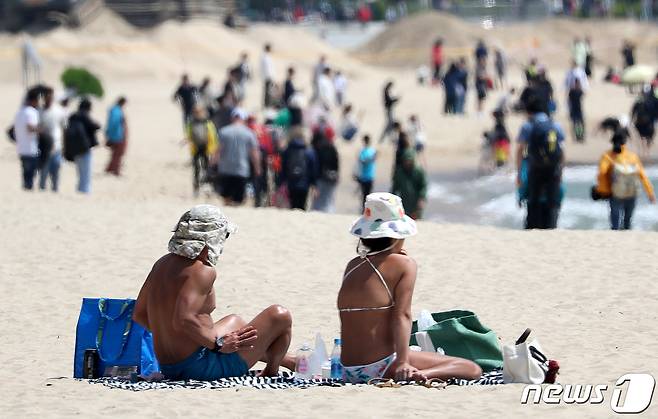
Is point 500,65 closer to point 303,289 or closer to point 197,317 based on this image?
point 303,289

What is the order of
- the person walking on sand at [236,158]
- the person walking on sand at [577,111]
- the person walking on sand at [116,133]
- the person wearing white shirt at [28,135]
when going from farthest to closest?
the person walking on sand at [577,111] < the person walking on sand at [116,133] < the person wearing white shirt at [28,135] < the person walking on sand at [236,158]

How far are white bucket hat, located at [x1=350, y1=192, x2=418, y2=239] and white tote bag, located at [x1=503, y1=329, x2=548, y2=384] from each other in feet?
2.61

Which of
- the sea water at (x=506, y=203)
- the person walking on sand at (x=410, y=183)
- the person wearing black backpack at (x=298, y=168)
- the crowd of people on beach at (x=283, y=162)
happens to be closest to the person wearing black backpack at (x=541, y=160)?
the person walking on sand at (x=410, y=183)

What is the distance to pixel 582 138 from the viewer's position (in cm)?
2980

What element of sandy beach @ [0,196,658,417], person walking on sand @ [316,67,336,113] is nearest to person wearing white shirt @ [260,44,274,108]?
person walking on sand @ [316,67,336,113]

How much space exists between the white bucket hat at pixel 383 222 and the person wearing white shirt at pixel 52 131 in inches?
402

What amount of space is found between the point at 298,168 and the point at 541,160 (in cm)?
305

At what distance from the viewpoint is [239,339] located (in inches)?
312

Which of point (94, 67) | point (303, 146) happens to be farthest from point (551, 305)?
point (94, 67)

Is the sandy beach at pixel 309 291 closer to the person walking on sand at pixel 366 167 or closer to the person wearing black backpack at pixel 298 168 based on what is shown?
the person wearing black backpack at pixel 298 168

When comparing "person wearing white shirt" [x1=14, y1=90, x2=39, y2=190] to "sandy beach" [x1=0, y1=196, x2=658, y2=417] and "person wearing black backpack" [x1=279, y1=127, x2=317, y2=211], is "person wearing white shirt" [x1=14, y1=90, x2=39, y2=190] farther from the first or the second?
"person wearing black backpack" [x1=279, y1=127, x2=317, y2=211]

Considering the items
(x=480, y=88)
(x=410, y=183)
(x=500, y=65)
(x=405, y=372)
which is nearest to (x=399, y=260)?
(x=405, y=372)

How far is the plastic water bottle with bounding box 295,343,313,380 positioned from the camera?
826 centimetres

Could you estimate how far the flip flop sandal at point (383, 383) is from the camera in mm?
7648
